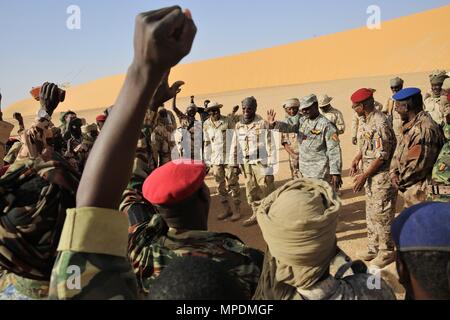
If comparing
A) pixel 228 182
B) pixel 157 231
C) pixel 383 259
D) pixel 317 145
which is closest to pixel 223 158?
pixel 228 182

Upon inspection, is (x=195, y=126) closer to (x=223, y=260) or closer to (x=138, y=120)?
(x=223, y=260)

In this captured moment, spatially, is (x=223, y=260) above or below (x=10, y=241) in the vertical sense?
below

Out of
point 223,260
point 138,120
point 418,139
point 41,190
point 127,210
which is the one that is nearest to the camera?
point 138,120

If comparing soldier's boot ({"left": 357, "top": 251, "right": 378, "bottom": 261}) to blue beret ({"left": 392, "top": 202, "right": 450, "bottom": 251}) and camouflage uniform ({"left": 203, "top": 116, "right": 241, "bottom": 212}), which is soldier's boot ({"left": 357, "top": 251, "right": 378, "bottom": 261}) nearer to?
camouflage uniform ({"left": 203, "top": 116, "right": 241, "bottom": 212})

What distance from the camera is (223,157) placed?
8.73m

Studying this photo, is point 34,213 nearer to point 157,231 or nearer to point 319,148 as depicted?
point 157,231

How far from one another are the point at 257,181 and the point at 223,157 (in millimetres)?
1143

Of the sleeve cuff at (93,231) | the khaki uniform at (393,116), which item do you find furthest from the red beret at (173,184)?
the khaki uniform at (393,116)

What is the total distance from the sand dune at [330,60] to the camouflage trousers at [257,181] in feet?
121

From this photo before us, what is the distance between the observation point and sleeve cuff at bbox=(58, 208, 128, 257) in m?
1.25

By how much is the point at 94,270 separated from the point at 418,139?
423 cm

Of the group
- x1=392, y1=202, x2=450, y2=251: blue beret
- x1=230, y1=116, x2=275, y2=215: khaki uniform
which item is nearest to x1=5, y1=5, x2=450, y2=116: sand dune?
x1=230, y1=116, x2=275, y2=215: khaki uniform

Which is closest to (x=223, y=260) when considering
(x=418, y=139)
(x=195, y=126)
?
(x=418, y=139)
